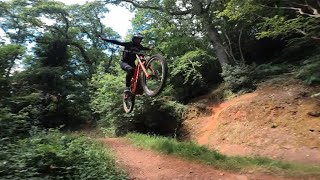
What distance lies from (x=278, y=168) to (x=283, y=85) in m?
6.10

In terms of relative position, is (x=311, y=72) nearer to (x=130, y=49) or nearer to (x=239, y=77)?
(x=239, y=77)

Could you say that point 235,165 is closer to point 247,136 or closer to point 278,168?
point 278,168

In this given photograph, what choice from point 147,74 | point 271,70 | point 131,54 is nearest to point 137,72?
point 131,54

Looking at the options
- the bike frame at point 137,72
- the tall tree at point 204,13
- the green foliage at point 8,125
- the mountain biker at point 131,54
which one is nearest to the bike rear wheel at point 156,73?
the bike frame at point 137,72

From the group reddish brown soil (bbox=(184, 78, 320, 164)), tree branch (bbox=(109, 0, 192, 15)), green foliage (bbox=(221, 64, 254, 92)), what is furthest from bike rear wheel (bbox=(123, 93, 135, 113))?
tree branch (bbox=(109, 0, 192, 15))

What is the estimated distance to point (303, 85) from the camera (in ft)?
44.8

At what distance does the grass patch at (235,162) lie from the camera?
897cm

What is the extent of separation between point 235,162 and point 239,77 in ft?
22.9

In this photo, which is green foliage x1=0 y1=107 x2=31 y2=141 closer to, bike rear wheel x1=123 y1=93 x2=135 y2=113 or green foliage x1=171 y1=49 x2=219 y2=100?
bike rear wheel x1=123 y1=93 x2=135 y2=113

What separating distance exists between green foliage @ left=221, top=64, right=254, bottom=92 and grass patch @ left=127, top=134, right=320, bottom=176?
5.78 metres

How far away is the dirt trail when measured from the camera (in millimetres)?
8750

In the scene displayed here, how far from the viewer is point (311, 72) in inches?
522

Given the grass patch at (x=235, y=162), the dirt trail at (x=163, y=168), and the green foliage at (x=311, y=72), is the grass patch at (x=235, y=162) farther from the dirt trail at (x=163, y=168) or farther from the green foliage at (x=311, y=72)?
the green foliage at (x=311, y=72)

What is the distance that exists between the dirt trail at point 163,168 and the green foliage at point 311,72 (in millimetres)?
6128
